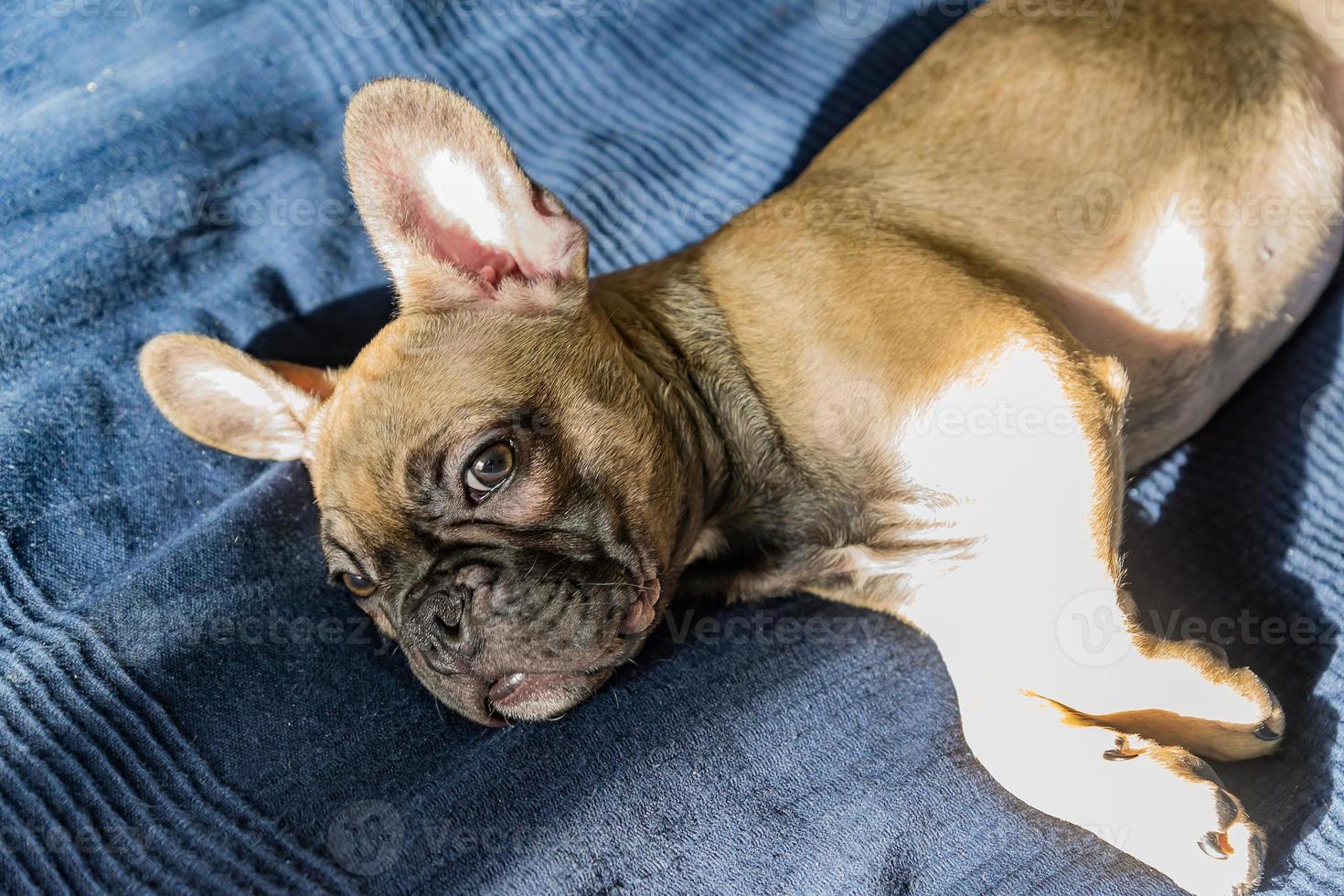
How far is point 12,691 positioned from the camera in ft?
7.72

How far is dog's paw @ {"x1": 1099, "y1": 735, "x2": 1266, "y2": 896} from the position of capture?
7.16 ft

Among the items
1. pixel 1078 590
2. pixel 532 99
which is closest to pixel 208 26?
pixel 532 99

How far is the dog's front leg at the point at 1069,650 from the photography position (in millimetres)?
2270

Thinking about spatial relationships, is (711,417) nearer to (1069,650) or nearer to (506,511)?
(506,511)

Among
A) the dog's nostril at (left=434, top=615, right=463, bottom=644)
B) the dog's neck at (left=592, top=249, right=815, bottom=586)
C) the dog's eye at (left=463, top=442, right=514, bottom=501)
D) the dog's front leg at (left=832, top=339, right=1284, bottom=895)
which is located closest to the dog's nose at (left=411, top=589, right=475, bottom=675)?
the dog's nostril at (left=434, top=615, right=463, bottom=644)

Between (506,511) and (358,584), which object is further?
(358,584)

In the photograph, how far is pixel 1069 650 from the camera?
242 centimetres

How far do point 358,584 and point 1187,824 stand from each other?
203 centimetres

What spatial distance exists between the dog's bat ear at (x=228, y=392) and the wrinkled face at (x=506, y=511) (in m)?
0.43

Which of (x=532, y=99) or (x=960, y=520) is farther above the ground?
(x=532, y=99)

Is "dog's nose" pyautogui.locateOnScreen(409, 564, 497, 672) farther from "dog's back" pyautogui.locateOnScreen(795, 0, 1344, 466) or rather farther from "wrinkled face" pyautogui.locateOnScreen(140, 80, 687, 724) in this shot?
"dog's back" pyautogui.locateOnScreen(795, 0, 1344, 466)

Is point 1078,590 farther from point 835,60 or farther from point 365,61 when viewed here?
point 365,61

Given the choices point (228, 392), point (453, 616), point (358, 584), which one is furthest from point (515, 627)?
point (228, 392)

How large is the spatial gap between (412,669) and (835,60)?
3034 mm
